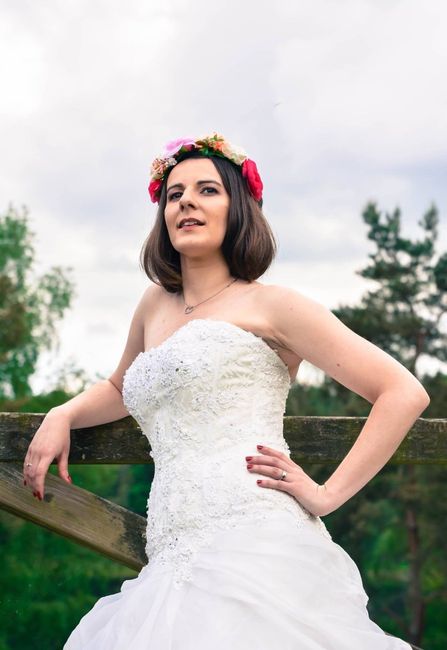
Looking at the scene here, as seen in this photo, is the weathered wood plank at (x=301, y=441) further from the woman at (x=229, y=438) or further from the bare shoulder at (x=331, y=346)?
the bare shoulder at (x=331, y=346)

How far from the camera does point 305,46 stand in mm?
6551

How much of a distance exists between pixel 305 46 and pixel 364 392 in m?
4.45

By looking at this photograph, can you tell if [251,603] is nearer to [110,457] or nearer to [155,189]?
[110,457]

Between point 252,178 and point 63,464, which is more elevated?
point 252,178

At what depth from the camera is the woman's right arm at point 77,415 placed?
3.01 meters

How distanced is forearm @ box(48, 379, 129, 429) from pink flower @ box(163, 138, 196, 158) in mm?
857

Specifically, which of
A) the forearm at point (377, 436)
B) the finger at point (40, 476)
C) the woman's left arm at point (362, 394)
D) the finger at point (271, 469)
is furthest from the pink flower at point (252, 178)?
the finger at point (40, 476)

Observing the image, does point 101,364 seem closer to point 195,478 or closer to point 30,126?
point 30,126

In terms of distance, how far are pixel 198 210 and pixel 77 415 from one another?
809mm

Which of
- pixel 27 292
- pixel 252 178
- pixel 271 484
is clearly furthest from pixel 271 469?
pixel 27 292

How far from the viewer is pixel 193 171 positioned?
3.18 meters

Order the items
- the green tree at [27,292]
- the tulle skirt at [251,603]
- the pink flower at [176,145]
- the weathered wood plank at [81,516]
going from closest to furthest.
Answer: the tulle skirt at [251,603] → the weathered wood plank at [81,516] → the pink flower at [176,145] → the green tree at [27,292]

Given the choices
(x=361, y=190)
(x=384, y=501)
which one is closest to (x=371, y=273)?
(x=361, y=190)

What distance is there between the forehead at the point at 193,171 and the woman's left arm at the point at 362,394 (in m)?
0.68
